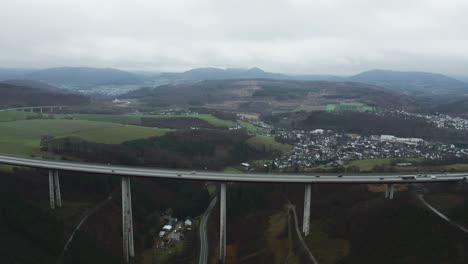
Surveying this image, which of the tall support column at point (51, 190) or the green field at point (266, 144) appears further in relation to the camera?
the green field at point (266, 144)

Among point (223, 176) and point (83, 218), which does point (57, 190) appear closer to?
point (83, 218)

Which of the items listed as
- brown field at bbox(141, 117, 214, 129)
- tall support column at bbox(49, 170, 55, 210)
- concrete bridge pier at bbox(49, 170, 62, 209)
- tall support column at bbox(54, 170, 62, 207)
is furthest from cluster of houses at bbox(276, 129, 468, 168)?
tall support column at bbox(49, 170, 55, 210)

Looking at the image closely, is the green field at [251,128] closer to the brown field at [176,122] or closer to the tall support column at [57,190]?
the brown field at [176,122]

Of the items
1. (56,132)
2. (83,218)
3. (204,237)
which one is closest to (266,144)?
(56,132)

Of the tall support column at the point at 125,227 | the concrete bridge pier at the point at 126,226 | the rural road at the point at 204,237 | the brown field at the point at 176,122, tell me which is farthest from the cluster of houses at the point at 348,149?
the tall support column at the point at 125,227

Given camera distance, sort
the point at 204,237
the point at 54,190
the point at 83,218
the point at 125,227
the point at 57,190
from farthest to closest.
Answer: the point at 204,237
the point at 54,190
the point at 57,190
the point at 83,218
the point at 125,227

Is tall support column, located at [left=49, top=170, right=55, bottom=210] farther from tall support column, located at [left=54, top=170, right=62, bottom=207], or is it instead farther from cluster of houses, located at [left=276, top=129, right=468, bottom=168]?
cluster of houses, located at [left=276, top=129, right=468, bottom=168]

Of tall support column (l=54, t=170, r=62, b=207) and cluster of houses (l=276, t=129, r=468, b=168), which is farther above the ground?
tall support column (l=54, t=170, r=62, b=207)
